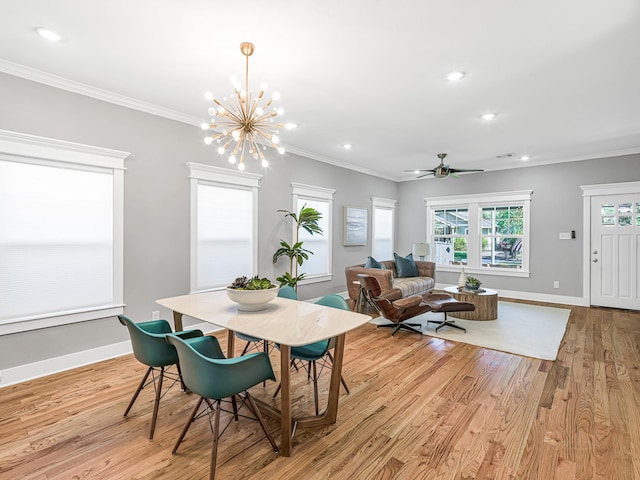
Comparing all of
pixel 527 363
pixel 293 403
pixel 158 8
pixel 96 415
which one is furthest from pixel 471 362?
pixel 158 8

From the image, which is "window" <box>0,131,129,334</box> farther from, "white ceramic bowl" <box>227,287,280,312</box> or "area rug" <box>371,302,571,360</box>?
"area rug" <box>371,302,571,360</box>

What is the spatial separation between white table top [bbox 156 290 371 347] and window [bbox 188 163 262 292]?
1.44 m

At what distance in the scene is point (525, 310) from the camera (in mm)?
5656

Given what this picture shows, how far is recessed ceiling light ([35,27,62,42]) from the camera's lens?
236cm

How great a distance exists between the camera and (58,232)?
309 centimetres

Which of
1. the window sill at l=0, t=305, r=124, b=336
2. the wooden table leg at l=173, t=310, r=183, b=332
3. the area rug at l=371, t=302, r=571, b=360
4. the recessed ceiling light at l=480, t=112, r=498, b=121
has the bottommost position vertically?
the area rug at l=371, t=302, r=571, b=360

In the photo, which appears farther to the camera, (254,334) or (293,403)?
(293,403)

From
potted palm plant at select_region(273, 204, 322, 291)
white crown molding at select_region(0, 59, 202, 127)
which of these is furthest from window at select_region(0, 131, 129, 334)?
potted palm plant at select_region(273, 204, 322, 291)

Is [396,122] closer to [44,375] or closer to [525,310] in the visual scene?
[525,310]

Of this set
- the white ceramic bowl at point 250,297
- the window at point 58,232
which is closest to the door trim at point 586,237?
the white ceramic bowl at point 250,297

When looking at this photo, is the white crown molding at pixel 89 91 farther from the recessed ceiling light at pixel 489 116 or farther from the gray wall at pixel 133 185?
the recessed ceiling light at pixel 489 116

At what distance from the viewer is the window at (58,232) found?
285 centimetres

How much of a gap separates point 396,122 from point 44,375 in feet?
15.4

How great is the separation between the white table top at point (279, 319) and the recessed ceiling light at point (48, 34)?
2.16 m
